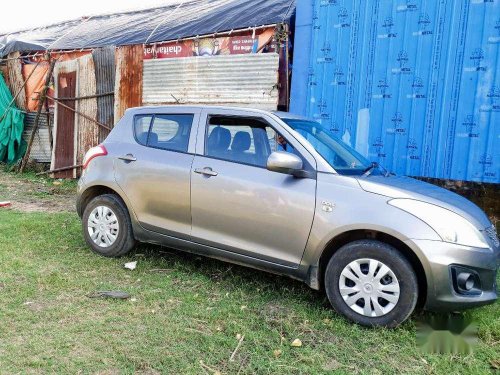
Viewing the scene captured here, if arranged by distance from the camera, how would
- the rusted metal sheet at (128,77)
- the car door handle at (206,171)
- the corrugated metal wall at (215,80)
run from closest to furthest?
the car door handle at (206,171), the corrugated metal wall at (215,80), the rusted metal sheet at (128,77)

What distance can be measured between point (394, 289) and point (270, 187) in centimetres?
125

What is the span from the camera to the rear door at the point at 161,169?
429 centimetres

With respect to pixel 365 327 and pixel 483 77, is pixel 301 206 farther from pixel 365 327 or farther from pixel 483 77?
pixel 483 77

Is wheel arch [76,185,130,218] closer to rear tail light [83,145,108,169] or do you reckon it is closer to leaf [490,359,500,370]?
rear tail light [83,145,108,169]

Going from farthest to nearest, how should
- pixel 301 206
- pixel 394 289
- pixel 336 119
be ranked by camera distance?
pixel 336 119 < pixel 301 206 < pixel 394 289

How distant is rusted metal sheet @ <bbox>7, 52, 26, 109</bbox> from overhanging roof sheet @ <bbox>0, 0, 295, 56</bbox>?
0.74 feet

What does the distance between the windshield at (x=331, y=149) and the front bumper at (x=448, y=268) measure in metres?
0.92

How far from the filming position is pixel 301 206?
3.66 meters

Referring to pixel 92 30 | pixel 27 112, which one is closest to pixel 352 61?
pixel 92 30

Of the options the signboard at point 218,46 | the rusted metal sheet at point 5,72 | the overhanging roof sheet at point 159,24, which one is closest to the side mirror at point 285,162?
the signboard at point 218,46

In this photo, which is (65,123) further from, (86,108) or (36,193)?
(36,193)

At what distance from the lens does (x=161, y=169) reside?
4402 millimetres

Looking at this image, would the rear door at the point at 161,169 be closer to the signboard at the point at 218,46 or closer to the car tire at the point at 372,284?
the car tire at the point at 372,284

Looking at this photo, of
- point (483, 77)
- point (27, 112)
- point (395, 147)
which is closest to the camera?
point (483, 77)
